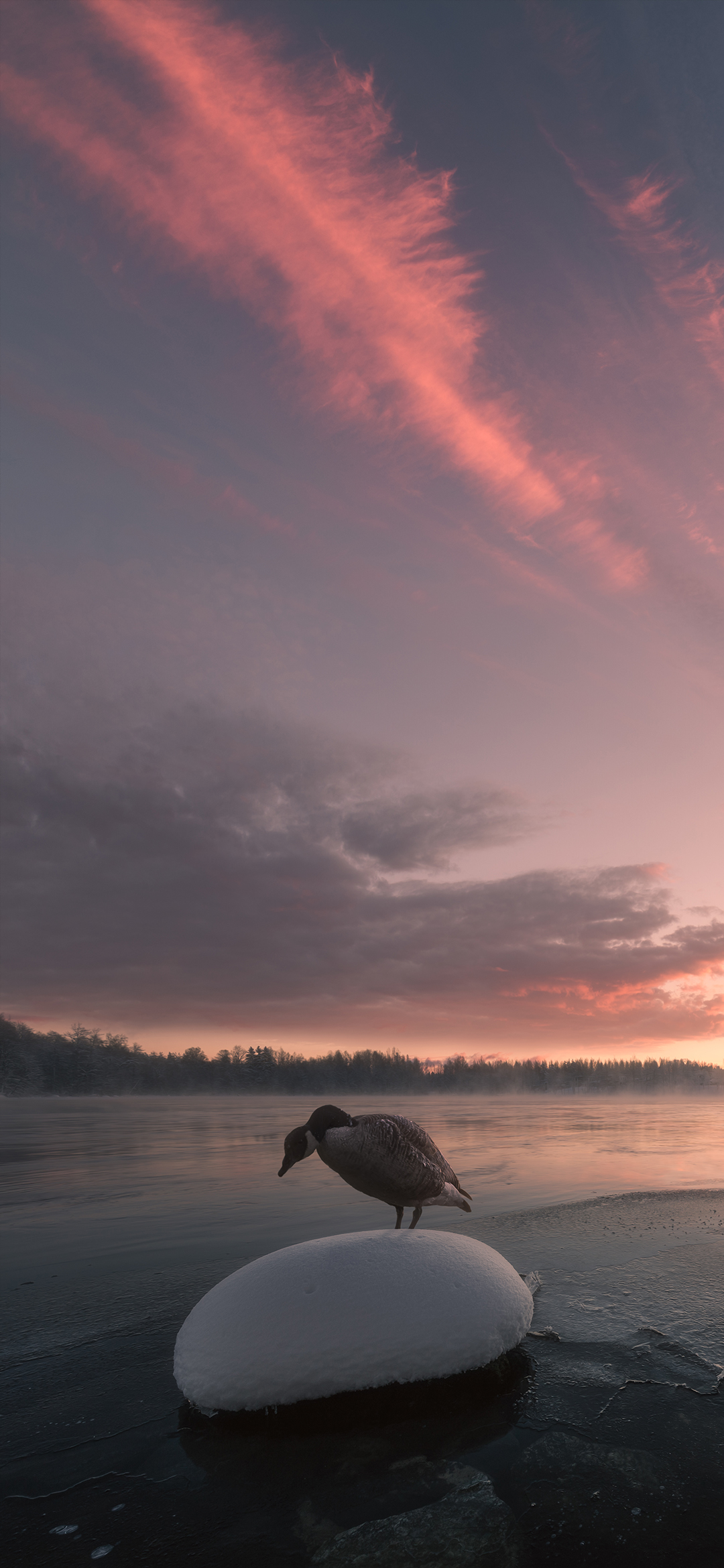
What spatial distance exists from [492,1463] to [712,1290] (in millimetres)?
4209

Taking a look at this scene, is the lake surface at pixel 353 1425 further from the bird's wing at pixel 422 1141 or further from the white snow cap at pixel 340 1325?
the bird's wing at pixel 422 1141

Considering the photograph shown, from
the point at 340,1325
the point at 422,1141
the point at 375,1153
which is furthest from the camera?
the point at 422,1141

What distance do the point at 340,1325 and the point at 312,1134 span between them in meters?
1.31

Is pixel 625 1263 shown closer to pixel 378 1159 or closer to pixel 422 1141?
pixel 422 1141

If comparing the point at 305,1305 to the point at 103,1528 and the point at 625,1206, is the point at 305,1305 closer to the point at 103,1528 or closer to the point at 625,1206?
the point at 103,1528

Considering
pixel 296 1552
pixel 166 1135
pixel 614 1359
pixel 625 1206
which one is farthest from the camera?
pixel 166 1135

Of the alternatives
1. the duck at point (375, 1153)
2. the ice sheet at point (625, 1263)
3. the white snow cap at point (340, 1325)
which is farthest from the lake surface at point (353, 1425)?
the duck at point (375, 1153)

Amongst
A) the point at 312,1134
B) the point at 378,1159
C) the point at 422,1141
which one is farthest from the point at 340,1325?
the point at 422,1141

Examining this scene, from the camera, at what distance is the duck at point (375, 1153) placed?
562cm

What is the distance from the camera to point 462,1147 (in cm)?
2072

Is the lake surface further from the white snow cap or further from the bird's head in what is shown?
the bird's head

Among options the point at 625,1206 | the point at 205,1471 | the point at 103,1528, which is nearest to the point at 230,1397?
the point at 205,1471

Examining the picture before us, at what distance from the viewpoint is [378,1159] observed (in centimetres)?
561

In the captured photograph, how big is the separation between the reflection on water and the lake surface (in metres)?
0.10
